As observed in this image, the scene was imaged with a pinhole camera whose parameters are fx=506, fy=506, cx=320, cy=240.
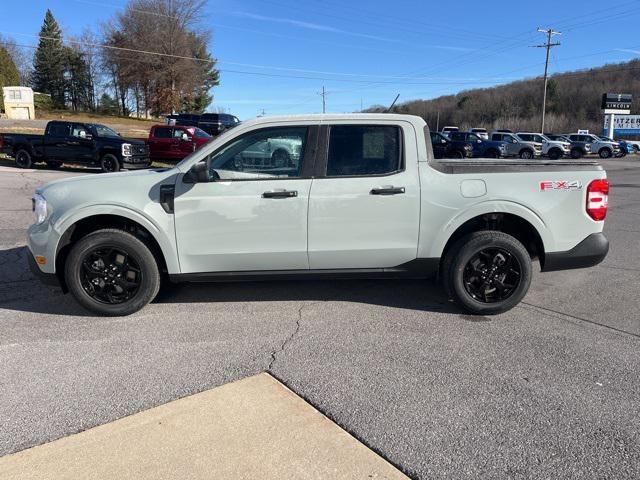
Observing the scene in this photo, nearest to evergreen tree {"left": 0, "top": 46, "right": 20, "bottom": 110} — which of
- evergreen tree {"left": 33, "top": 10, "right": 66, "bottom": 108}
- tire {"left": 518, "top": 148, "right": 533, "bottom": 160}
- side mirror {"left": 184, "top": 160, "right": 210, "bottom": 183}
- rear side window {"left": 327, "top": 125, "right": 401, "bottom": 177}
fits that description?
evergreen tree {"left": 33, "top": 10, "right": 66, "bottom": 108}

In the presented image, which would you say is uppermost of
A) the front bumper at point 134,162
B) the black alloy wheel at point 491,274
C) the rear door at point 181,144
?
the rear door at point 181,144

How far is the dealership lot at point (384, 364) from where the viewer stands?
8.93 ft

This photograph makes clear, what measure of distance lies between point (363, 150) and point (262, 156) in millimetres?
896

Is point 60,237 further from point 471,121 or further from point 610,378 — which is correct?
point 471,121

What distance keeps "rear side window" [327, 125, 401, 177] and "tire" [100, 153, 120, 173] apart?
16393 mm

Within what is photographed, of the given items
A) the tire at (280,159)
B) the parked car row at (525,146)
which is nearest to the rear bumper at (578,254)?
the tire at (280,159)

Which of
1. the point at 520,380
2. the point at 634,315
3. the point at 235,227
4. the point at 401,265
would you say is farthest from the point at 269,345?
the point at 634,315

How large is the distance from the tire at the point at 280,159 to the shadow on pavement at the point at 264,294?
126cm

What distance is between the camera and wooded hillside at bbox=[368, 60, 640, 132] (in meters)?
99.1

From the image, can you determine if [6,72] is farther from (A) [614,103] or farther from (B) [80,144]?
(A) [614,103]

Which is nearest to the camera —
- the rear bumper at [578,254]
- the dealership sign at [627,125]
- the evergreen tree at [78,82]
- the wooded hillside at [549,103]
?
the rear bumper at [578,254]

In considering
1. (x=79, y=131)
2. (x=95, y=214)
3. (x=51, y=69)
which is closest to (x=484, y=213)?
(x=95, y=214)

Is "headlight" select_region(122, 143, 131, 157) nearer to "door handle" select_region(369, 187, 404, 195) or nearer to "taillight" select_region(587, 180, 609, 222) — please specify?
"door handle" select_region(369, 187, 404, 195)

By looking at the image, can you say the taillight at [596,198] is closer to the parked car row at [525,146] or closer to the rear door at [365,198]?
the rear door at [365,198]
